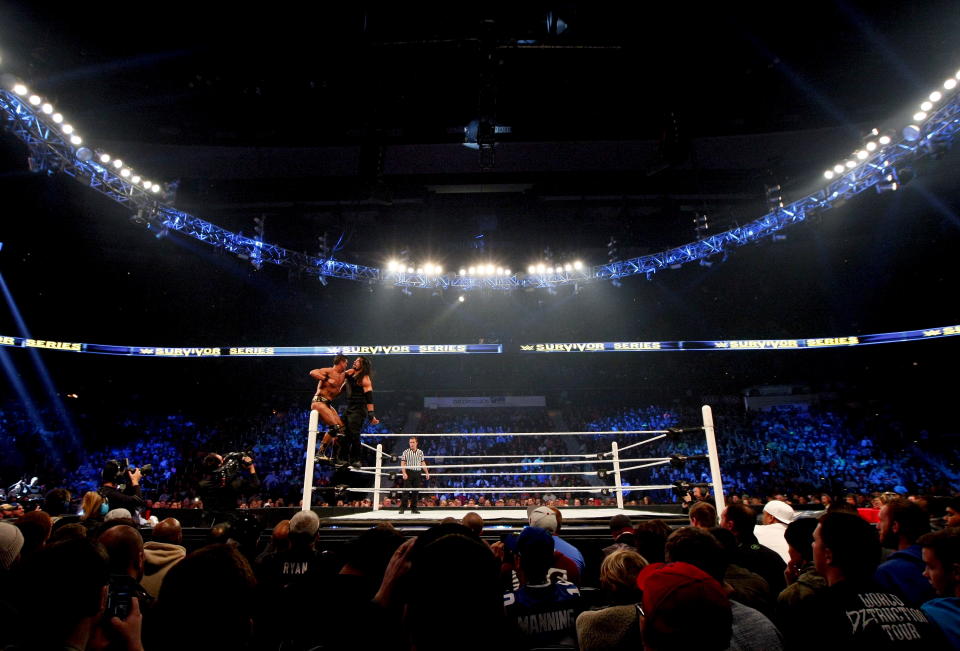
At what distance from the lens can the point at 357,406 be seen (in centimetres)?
496

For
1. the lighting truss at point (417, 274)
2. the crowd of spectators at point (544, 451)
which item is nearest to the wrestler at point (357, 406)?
the lighting truss at point (417, 274)

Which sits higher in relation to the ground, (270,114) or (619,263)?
(270,114)

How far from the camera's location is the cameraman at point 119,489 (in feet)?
15.3

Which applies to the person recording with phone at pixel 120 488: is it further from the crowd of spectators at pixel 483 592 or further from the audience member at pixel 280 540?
the audience member at pixel 280 540

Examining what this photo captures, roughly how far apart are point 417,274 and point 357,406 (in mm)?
7256

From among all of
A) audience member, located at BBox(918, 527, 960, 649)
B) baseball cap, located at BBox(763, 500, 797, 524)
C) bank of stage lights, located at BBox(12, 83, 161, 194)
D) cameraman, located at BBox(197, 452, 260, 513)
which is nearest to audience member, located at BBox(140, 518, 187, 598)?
cameraman, located at BBox(197, 452, 260, 513)

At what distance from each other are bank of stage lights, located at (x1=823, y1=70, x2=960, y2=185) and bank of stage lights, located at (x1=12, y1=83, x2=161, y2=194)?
11.9 meters

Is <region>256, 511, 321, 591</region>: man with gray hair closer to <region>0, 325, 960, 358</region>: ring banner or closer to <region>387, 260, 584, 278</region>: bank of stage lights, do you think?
<region>387, 260, 584, 278</region>: bank of stage lights

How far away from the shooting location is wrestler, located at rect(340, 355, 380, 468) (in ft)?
15.8

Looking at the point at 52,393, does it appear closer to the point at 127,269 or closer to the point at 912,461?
the point at 127,269

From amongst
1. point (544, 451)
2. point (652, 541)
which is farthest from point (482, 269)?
point (652, 541)

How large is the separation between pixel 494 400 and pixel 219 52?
43.3ft

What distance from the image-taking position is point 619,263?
11.1m

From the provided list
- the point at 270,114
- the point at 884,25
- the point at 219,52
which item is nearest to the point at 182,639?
the point at 219,52
